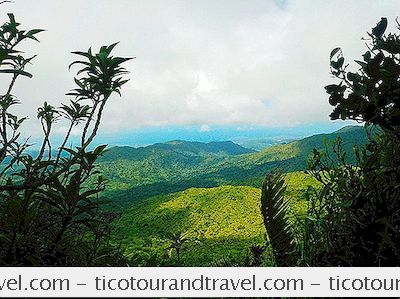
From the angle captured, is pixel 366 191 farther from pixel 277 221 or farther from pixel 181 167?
pixel 181 167

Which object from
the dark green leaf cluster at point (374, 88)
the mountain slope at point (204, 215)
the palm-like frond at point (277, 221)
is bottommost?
the mountain slope at point (204, 215)

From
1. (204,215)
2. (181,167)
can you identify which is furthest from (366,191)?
(181,167)

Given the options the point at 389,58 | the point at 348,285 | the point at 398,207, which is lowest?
the point at 348,285

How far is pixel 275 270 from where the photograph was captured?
1759 mm

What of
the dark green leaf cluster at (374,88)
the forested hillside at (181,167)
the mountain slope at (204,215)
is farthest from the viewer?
the forested hillside at (181,167)

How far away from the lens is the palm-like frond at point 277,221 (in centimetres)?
287

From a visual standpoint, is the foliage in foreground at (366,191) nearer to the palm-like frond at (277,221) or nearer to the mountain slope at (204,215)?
the palm-like frond at (277,221)

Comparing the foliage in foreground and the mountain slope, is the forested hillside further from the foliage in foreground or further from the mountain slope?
the foliage in foreground

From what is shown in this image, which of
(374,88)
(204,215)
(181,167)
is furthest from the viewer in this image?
(181,167)

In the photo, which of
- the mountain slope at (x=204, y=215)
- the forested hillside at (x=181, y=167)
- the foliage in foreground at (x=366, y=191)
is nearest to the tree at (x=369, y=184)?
Result: the foliage in foreground at (x=366, y=191)

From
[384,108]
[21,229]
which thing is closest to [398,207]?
[384,108]

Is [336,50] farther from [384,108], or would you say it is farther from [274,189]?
[274,189]

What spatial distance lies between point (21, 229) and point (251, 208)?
68426mm

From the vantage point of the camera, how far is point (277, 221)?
2.89 m
